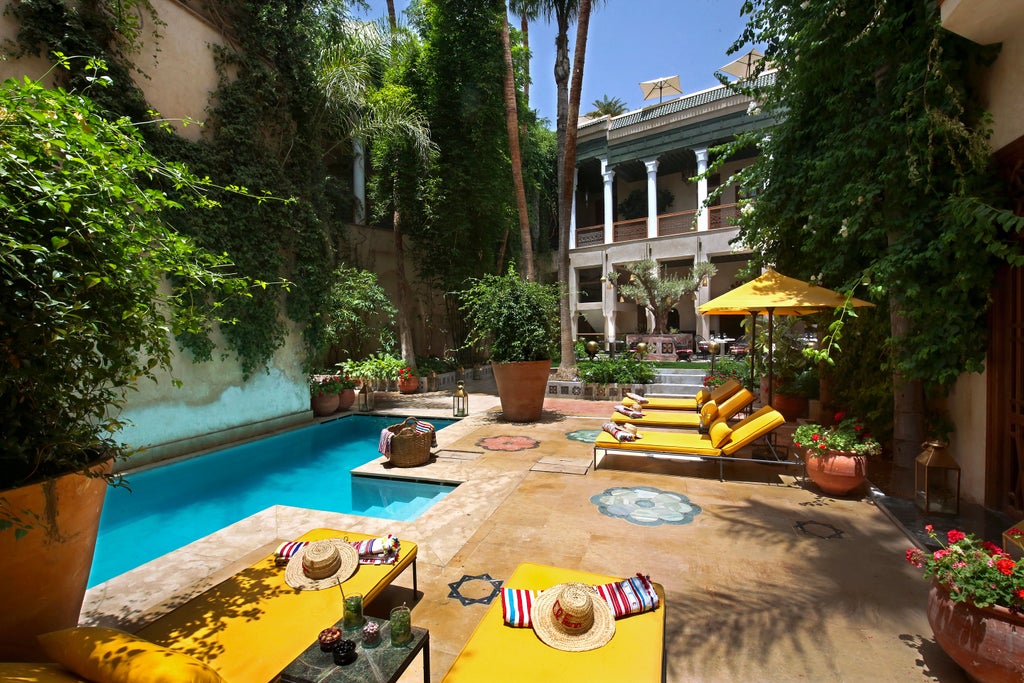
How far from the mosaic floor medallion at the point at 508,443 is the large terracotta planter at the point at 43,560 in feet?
16.5

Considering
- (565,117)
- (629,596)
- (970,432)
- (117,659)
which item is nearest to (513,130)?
(565,117)

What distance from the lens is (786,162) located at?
21.1 feet

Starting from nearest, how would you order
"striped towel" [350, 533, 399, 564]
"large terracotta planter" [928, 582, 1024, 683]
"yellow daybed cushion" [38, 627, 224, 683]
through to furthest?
"yellow daybed cushion" [38, 627, 224, 683]
"large terracotta planter" [928, 582, 1024, 683]
"striped towel" [350, 533, 399, 564]

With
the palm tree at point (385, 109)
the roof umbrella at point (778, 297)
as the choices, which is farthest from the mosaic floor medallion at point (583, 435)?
the palm tree at point (385, 109)

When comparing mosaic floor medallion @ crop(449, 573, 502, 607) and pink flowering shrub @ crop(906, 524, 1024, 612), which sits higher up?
pink flowering shrub @ crop(906, 524, 1024, 612)

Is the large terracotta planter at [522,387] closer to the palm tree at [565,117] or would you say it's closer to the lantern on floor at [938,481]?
the palm tree at [565,117]

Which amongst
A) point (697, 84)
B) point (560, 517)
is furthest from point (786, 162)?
point (697, 84)

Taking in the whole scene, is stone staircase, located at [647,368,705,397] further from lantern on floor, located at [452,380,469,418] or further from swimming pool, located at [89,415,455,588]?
swimming pool, located at [89,415,455,588]

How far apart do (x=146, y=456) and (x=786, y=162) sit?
33.3ft

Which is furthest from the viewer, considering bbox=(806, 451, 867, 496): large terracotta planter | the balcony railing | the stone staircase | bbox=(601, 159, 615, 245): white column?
bbox=(601, 159, 615, 245): white column

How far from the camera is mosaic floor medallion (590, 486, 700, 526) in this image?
14.3 ft

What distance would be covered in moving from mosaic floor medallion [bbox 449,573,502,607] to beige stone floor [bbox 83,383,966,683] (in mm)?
28

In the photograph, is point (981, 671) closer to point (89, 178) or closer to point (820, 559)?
point (820, 559)

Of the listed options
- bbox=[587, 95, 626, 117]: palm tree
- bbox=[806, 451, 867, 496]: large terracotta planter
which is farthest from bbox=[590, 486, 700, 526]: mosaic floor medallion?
bbox=[587, 95, 626, 117]: palm tree
